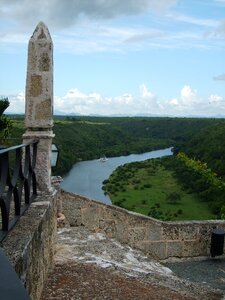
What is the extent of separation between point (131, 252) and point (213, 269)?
142cm

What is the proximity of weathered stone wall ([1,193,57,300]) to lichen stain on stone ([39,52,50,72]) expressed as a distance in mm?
1486

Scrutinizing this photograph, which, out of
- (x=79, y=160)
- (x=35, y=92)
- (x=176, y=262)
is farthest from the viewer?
(x=79, y=160)

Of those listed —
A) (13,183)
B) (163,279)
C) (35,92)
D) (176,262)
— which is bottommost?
(176,262)

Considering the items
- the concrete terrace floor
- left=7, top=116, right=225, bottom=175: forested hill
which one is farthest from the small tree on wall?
left=7, top=116, right=225, bottom=175: forested hill

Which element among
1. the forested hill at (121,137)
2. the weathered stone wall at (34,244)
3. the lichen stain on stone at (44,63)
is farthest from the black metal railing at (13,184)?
the forested hill at (121,137)

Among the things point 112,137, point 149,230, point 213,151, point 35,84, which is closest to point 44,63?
point 35,84

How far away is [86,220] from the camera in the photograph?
7.48 meters

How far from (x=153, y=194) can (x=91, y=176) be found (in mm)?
11219

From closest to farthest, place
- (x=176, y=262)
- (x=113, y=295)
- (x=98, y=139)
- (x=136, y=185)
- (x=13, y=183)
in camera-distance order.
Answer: (x=13, y=183)
(x=113, y=295)
(x=176, y=262)
(x=136, y=185)
(x=98, y=139)

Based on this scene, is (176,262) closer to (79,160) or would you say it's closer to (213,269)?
(213,269)

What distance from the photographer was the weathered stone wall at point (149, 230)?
711 cm

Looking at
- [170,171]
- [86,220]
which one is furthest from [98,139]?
[86,220]

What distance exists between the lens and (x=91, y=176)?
63.5 metres

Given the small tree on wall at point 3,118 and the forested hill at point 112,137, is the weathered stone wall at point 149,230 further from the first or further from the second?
the forested hill at point 112,137
